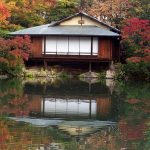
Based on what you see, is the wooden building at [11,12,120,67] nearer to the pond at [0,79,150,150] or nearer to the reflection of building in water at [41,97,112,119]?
the pond at [0,79,150,150]

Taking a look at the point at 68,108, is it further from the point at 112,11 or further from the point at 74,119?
the point at 112,11

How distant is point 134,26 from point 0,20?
14181mm

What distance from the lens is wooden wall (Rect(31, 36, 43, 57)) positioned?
137 feet

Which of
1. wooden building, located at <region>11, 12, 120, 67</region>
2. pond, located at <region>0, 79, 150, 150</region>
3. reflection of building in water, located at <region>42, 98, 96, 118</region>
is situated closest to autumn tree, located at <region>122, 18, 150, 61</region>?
wooden building, located at <region>11, 12, 120, 67</region>

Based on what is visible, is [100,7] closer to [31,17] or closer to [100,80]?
[31,17]

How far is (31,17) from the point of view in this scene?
51.7 meters

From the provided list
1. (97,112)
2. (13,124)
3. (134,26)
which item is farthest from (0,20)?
(13,124)

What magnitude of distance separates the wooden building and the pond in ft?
39.5

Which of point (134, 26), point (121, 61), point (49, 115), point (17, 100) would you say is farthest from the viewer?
point (121, 61)

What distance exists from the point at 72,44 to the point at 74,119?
24.1m

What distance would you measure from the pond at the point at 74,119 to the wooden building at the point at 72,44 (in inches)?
474

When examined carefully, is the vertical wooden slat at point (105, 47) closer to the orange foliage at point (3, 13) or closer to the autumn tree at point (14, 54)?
the autumn tree at point (14, 54)

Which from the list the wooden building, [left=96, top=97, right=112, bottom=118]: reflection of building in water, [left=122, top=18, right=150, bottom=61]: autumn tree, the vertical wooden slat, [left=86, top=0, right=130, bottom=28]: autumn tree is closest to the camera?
[left=96, top=97, right=112, bottom=118]: reflection of building in water

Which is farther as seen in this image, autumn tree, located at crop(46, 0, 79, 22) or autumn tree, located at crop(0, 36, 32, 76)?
autumn tree, located at crop(46, 0, 79, 22)
